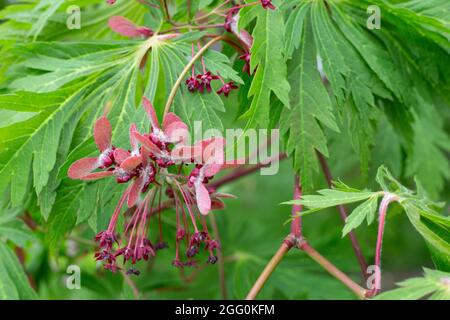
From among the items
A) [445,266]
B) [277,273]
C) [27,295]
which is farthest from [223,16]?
[277,273]

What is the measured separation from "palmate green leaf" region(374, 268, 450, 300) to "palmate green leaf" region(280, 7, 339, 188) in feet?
1.00

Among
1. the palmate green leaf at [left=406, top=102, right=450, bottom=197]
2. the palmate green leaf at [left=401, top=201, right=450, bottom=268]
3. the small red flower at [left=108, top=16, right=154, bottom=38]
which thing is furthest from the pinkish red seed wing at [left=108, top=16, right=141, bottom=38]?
the palmate green leaf at [left=406, top=102, right=450, bottom=197]

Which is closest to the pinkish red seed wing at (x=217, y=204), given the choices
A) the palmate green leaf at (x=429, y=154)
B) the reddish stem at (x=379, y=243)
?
the reddish stem at (x=379, y=243)

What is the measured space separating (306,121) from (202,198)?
0.31 meters

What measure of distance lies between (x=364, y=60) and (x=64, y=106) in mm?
589

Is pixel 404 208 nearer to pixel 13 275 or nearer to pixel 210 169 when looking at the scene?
pixel 210 169

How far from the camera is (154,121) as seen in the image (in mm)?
1094

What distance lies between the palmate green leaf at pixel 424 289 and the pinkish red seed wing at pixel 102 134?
0.49 meters

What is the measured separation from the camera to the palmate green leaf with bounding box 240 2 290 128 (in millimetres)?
1182

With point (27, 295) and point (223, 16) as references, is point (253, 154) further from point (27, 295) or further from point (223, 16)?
point (27, 295)

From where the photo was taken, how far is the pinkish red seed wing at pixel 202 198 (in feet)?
3.40

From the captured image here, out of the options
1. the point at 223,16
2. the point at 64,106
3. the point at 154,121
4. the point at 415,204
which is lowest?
the point at 415,204

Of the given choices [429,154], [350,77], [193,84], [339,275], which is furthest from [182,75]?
[429,154]

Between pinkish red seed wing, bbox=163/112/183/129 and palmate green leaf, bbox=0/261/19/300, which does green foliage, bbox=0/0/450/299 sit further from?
pinkish red seed wing, bbox=163/112/183/129
